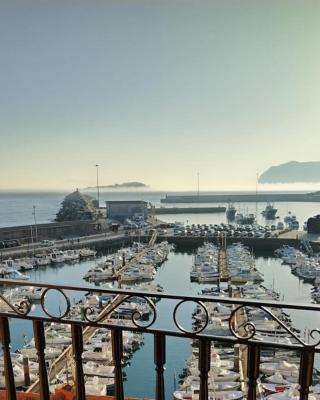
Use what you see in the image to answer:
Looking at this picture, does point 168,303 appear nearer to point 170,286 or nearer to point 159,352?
point 170,286

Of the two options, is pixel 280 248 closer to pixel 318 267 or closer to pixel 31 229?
pixel 318 267

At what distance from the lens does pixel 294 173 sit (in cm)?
14625

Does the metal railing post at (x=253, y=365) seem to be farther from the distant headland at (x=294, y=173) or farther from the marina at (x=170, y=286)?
the distant headland at (x=294, y=173)

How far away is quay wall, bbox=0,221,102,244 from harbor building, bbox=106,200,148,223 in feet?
26.2

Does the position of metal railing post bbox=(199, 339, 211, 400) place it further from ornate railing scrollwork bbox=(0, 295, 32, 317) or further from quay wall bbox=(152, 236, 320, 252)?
quay wall bbox=(152, 236, 320, 252)

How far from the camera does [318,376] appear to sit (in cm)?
751

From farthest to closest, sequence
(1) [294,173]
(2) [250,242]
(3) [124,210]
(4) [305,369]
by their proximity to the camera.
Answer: (1) [294,173]
(3) [124,210]
(2) [250,242]
(4) [305,369]

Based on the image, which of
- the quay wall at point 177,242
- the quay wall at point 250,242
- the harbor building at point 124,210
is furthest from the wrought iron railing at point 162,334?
the harbor building at point 124,210

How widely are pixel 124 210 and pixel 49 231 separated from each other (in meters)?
13.7

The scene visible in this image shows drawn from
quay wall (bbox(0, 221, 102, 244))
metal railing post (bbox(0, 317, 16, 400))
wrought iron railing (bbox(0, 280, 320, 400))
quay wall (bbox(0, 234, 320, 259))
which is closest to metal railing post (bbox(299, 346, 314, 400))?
wrought iron railing (bbox(0, 280, 320, 400))

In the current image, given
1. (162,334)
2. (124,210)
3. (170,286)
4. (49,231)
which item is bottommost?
(170,286)

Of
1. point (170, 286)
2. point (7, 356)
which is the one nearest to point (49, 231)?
point (170, 286)

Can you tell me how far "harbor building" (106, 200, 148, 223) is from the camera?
41438 millimetres

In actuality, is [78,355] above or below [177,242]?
above
